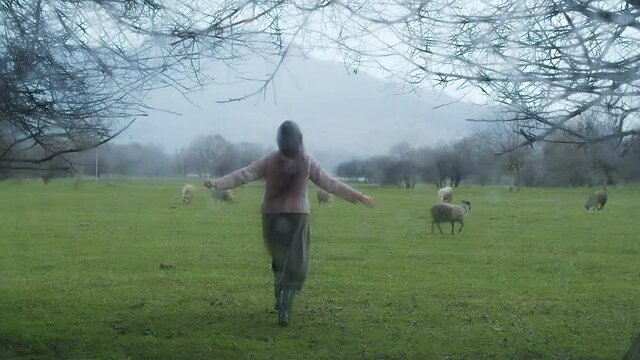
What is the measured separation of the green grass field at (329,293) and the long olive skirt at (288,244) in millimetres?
544

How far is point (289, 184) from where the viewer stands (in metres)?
6.27

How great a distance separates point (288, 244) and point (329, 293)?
8.38ft

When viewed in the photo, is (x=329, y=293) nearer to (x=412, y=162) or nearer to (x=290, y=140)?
(x=412, y=162)

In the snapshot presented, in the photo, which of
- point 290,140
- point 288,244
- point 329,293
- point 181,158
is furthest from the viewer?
point 329,293

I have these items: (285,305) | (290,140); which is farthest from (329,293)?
(290,140)

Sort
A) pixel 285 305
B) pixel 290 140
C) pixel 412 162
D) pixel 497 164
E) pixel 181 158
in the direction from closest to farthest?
pixel 290 140
pixel 181 158
pixel 285 305
pixel 497 164
pixel 412 162

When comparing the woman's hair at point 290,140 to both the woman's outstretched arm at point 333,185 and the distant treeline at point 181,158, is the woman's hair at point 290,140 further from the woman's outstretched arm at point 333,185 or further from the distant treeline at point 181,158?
the distant treeline at point 181,158

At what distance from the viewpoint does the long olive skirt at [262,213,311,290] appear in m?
6.35

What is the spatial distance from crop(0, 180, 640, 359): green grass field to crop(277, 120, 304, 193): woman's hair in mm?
788

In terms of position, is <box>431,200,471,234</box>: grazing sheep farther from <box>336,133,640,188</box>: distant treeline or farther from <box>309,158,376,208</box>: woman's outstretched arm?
<box>309,158,376,208</box>: woman's outstretched arm

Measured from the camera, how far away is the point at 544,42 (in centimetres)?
494

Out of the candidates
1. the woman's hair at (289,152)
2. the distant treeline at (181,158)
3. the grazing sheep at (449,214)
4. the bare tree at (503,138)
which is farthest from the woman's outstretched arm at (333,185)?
the grazing sheep at (449,214)

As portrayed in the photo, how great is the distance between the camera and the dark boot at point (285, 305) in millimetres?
6874

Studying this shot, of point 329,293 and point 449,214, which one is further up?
point 449,214
